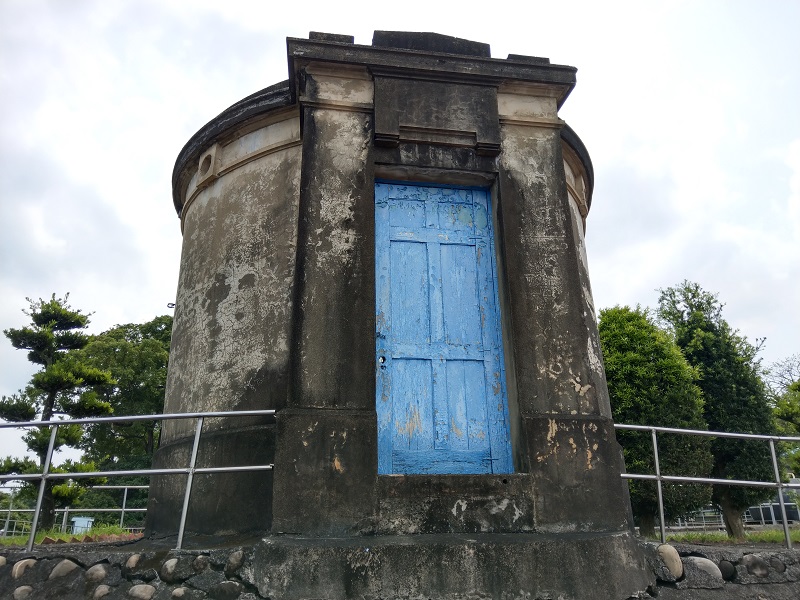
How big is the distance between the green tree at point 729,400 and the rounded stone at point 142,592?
17519mm

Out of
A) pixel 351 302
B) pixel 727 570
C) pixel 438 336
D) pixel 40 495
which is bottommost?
pixel 727 570

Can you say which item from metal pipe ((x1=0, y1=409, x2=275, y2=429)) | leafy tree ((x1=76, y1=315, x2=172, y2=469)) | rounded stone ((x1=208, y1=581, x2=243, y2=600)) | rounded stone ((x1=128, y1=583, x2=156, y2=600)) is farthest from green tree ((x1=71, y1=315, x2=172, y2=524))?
rounded stone ((x1=208, y1=581, x2=243, y2=600))

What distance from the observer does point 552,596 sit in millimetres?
4066

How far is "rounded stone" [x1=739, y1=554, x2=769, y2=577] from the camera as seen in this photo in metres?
4.77

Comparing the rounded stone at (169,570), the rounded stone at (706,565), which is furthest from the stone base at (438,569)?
the rounded stone at (706,565)

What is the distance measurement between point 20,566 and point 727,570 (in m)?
5.31

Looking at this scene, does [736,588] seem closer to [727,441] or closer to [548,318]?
[548,318]

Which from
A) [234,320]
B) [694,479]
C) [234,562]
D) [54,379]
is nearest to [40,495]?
[234,562]

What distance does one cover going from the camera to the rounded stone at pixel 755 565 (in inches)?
188

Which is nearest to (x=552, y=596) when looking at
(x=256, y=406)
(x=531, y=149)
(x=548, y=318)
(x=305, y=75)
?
(x=548, y=318)

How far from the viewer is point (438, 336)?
17.7 feet

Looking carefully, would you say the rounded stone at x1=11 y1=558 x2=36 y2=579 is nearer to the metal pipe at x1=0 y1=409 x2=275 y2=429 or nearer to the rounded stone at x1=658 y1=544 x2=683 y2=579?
the metal pipe at x1=0 y1=409 x2=275 y2=429

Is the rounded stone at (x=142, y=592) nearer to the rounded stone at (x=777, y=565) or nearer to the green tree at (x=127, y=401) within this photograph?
the rounded stone at (x=777, y=565)

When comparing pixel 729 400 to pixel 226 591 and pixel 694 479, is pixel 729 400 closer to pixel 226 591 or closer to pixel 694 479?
pixel 694 479
